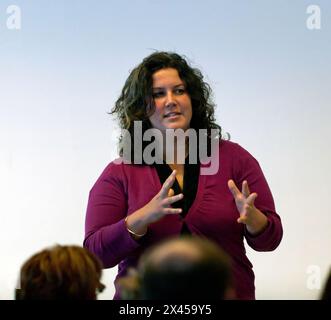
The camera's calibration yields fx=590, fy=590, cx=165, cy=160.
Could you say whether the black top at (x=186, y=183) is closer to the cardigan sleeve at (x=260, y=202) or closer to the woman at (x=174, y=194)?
the woman at (x=174, y=194)

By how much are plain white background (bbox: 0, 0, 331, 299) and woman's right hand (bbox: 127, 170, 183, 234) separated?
2.81 feet

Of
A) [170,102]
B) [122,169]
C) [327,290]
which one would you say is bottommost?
[327,290]

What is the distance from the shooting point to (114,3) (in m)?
2.11

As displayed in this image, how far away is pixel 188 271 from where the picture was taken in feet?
1.75

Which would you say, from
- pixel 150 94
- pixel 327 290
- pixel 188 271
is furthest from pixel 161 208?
pixel 188 271

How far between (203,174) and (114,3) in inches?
37.8

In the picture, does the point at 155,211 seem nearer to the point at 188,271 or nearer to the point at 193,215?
the point at 193,215

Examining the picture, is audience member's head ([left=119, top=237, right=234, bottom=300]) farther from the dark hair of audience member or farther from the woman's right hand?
the woman's right hand

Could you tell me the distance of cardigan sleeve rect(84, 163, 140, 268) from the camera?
1.27 metres

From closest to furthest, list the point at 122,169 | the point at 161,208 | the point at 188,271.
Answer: the point at 188,271 → the point at 161,208 → the point at 122,169

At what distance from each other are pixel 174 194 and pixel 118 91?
84cm

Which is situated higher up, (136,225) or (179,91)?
(179,91)
